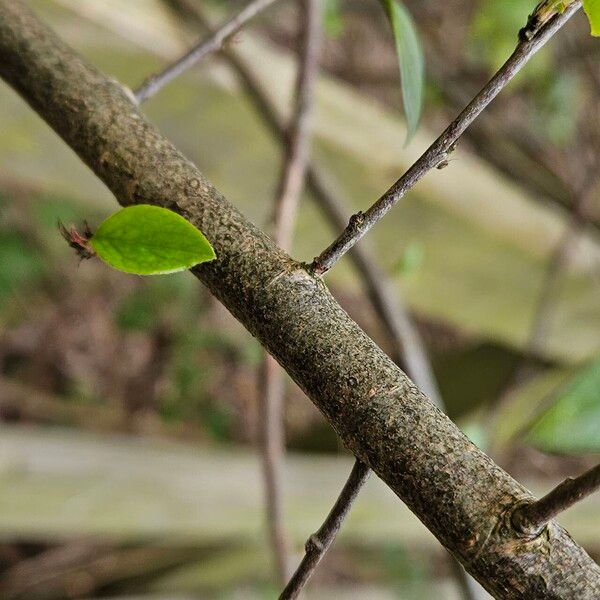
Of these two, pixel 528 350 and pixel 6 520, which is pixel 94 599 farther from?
pixel 528 350

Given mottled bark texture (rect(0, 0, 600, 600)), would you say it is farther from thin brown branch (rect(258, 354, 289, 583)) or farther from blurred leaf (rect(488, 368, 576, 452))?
blurred leaf (rect(488, 368, 576, 452))

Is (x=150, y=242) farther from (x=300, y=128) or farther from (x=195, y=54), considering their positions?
(x=300, y=128)

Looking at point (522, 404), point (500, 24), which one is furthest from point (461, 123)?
point (500, 24)

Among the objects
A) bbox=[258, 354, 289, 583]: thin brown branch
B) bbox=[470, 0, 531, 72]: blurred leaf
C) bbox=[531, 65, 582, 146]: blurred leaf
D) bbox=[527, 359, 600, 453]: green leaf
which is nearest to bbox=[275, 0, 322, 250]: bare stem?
bbox=[258, 354, 289, 583]: thin brown branch

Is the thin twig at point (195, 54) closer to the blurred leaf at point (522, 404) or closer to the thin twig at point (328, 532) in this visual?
the thin twig at point (328, 532)

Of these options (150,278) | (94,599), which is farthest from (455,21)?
(94,599)
